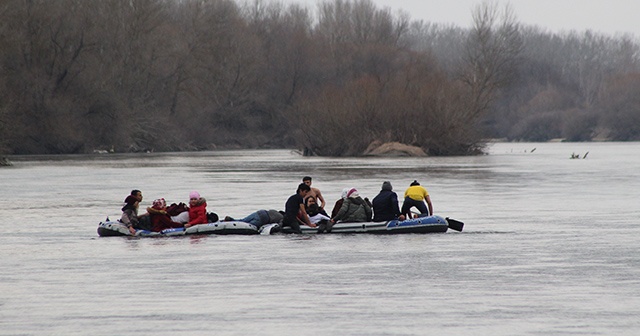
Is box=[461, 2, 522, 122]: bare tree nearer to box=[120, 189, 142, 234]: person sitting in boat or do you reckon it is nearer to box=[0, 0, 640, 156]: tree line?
box=[0, 0, 640, 156]: tree line

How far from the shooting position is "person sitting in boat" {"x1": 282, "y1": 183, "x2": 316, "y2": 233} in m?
22.6

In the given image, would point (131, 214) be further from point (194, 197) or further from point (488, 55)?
point (488, 55)

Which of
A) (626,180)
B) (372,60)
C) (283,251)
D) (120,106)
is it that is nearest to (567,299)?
(283,251)

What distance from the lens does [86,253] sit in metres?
19.7

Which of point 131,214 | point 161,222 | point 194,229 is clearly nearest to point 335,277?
point 194,229

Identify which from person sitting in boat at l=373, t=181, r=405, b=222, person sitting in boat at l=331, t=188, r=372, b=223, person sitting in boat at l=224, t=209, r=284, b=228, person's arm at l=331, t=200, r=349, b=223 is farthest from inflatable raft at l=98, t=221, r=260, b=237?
person sitting in boat at l=373, t=181, r=405, b=222

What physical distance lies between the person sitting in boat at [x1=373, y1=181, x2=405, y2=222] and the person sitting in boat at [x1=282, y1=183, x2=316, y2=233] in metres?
1.39

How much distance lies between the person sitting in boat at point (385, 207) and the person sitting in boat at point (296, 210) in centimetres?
139

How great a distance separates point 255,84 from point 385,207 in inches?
3839

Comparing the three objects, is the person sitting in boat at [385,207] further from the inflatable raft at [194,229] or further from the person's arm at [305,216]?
the inflatable raft at [194,229]

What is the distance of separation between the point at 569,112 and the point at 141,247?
134 m

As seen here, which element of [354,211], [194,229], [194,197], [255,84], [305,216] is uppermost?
[255,84]

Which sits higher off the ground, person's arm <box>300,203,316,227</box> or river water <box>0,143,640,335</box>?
person's arm <box>300,203,316,227</box>

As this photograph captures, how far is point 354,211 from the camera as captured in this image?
23000mm
